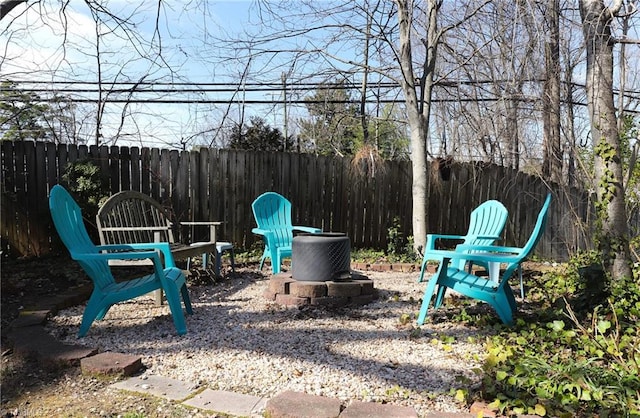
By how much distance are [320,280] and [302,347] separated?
1024 mm

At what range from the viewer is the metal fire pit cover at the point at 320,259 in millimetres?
3643

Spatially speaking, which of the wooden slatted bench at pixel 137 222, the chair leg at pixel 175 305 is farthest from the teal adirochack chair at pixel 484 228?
the chair leg at pixel 175 305

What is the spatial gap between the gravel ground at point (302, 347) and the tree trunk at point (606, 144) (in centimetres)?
116

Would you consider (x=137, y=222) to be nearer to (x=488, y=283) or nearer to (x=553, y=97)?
(x=488, y=283)

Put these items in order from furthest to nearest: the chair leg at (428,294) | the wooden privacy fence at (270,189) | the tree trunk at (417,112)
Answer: the tree trunk at (417,112)
the wooden privacy fence at (270,189)
the chair leg at (428,294)

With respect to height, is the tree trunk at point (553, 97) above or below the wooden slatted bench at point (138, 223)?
above

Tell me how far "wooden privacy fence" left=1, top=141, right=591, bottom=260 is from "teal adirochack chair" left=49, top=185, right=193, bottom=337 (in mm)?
1807

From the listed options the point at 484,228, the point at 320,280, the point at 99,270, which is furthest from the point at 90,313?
the point at 484,228

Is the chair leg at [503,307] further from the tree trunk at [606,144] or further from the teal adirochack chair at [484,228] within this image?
the teal adirochack chair at [484,228]

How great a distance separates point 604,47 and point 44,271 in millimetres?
5200

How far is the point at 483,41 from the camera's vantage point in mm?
5879

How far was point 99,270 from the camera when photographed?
2.80 meters

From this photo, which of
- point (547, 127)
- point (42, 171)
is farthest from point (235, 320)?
point (547, 127)

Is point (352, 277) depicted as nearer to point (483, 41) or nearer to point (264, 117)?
point (483, 41)
